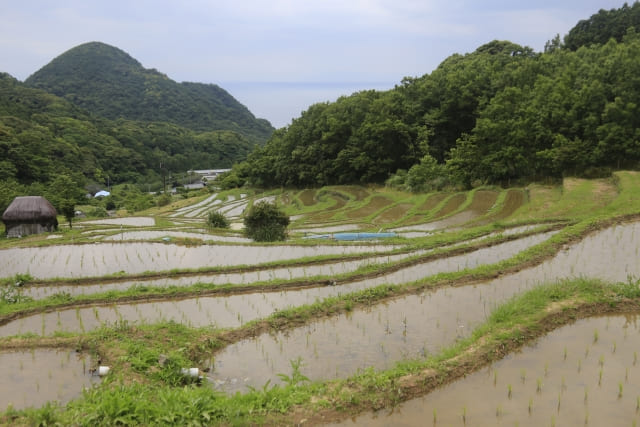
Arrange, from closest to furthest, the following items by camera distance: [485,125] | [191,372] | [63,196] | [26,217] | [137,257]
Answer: [191,372] < [137,257] < [26,217] < [485,125] < [63,196]

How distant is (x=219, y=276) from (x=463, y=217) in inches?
465

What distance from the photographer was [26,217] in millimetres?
25219

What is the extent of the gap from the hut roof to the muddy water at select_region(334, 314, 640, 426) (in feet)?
85.1

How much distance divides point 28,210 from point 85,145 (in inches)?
1909

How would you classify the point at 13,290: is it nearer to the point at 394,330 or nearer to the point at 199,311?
the point at 199,311

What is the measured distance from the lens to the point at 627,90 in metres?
22.7

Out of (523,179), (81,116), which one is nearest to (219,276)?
(523,179)

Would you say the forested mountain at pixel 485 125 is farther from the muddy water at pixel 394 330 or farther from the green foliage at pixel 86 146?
the green foliage at pixel 86 146

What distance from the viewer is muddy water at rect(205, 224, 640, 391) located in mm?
6961

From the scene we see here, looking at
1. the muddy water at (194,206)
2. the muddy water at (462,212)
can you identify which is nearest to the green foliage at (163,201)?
the muddy water at (194,206)

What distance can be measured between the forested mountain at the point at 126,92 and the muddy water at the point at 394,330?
119 metres

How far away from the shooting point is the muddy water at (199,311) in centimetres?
925

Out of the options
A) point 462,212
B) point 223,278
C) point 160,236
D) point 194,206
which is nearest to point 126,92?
point 194,206

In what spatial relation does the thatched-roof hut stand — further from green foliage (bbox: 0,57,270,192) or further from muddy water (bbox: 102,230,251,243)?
green foliage (bbox: 0,57,270,192)
